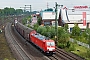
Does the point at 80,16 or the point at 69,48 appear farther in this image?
the point at 80,16

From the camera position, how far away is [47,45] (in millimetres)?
35719

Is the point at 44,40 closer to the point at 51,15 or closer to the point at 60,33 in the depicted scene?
the point at 60,33

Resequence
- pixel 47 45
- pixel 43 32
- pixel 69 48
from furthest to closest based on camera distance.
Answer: pixel 43 32
pixel 69 48
pixel 47 45

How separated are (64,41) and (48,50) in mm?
15218

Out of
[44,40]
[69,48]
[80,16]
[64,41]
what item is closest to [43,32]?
[64,41]

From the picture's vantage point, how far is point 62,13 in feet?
299

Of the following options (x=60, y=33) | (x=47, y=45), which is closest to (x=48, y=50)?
(x=47, y=45)

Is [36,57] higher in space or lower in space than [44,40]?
lower

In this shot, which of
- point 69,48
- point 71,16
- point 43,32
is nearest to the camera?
point 69,48

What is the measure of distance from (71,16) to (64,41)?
1620 inches

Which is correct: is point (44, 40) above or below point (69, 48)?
above

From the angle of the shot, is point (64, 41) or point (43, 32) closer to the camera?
point (64, 41)

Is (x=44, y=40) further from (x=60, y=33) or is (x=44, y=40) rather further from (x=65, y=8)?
(x=65, y=8)

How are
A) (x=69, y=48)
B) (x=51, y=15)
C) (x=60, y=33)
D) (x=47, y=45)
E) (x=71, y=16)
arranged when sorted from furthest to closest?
(x=51, y=15) < (x=71, y=16) < (x=60, y=33) < (x=69, y=48) < (x=47, y=45)
